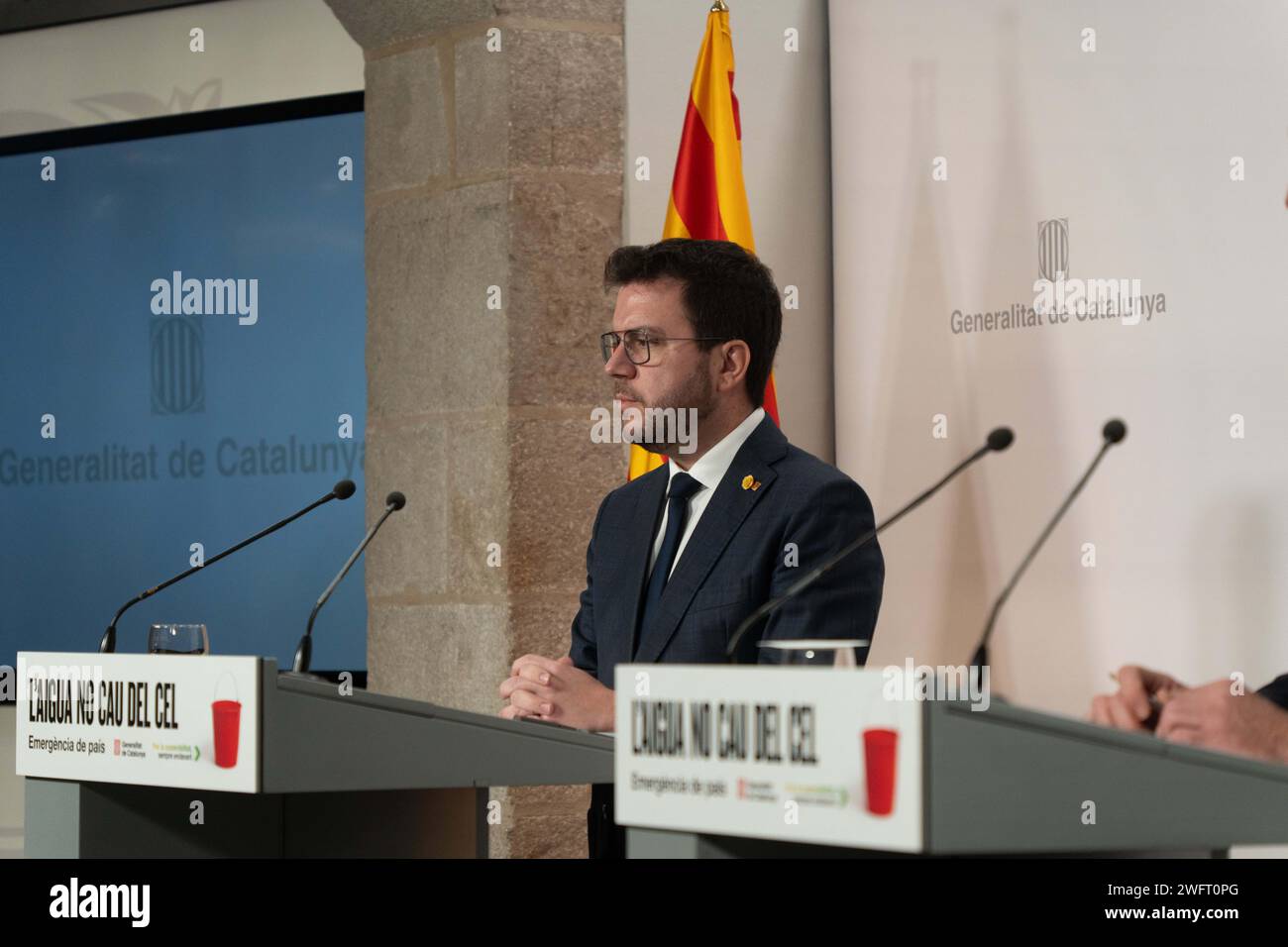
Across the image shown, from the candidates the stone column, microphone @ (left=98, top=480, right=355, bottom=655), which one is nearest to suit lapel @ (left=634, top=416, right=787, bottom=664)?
microphone @ (left=98, top=480, right=355, bottom=655)

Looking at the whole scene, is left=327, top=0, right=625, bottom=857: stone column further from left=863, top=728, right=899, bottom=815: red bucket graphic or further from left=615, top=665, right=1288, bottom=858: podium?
left=863, top=728, right=899, bottom=815: red bucket graphic

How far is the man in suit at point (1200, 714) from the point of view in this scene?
2049 millimetres

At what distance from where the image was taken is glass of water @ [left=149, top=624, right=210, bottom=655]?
102 inches

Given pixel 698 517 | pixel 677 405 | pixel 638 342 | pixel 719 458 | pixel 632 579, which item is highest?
pixel 638 342

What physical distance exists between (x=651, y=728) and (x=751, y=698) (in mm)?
162

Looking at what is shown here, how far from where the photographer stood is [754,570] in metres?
3.02

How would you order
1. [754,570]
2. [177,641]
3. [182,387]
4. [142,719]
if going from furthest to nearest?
[182,387] < [754,570] < [177,641] < [142,719]

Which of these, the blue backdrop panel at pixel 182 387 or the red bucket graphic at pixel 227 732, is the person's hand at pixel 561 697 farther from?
the blue backdrop panel at pixel 182 387

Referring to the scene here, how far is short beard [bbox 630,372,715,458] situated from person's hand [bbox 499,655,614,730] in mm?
594

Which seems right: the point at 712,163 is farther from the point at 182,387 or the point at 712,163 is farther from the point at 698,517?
the point at 182,387

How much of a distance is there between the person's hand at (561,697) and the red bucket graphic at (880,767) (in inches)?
47.1

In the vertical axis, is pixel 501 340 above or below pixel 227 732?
above

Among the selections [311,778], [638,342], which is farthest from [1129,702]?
[638,342]

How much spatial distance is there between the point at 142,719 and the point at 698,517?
1.14 meters
